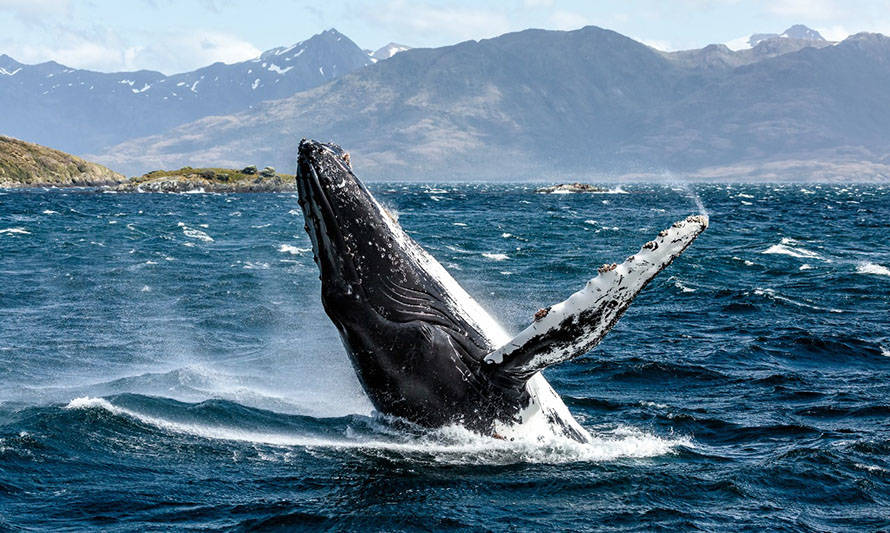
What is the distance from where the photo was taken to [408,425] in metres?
8.65

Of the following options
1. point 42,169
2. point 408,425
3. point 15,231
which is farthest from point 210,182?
point 408,425

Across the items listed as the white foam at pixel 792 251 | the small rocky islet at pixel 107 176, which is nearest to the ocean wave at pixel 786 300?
the white foam at pixel 792 251

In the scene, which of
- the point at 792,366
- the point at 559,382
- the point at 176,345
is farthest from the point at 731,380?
the point at 176,345

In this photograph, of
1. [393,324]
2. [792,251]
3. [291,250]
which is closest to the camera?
[393,324]

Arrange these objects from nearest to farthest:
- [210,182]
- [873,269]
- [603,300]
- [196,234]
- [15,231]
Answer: [603,300]
[873,269]
[15,231]
[196,234]
[210,182]

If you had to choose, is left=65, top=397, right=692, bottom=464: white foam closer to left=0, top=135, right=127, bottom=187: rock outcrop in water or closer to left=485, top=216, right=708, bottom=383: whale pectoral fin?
left=485, top=216, right=708, bottom=383: whale pectoral fin

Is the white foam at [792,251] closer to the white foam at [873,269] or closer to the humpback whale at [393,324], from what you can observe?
the white foam at [873,269]

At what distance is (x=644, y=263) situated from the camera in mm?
7383

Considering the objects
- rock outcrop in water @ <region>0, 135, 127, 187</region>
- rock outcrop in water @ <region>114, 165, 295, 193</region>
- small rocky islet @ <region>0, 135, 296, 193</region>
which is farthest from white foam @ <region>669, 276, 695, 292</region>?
rock outcrop in water @ <region>0, 135, 127, 187</region>

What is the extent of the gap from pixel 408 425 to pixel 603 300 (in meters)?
2.44

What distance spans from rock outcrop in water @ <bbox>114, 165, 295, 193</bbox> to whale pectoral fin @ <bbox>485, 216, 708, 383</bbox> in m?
120

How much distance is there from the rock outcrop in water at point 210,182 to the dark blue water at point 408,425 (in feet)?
333

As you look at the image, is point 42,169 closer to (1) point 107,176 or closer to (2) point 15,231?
(1) point 107,176

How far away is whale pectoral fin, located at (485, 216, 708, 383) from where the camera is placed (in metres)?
7.36
